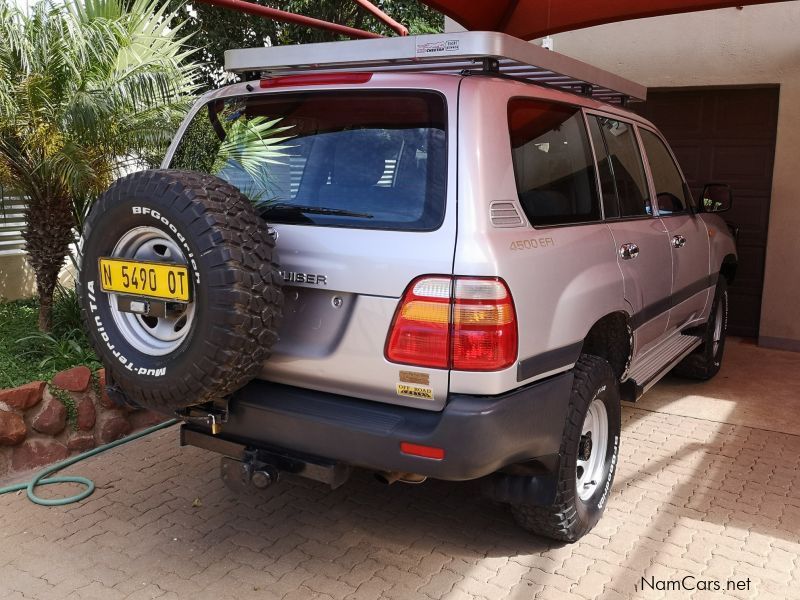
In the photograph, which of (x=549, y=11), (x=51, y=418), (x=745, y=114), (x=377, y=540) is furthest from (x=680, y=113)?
(x=51, y=418)

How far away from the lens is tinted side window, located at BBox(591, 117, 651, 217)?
3.98 metres

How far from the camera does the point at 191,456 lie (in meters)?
4.46

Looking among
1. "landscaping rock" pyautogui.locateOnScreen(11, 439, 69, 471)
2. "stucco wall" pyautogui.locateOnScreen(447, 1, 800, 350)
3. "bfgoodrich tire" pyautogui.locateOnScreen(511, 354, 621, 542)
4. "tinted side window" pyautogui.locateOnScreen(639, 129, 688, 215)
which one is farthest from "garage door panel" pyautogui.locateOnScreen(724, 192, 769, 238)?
"landscaping rock" pyautogui.locateOnScreen(11, 439, 69, 471)

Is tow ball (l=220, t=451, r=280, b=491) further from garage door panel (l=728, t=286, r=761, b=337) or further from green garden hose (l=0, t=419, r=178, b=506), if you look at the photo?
garage door panel (l=728, t=286, r=761, b=337)

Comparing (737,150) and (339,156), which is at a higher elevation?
(737,150)

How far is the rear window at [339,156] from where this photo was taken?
286cm

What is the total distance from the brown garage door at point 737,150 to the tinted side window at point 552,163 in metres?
4.44

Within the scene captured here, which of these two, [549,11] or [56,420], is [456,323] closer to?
[56,420]

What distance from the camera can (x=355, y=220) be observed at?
2924mm

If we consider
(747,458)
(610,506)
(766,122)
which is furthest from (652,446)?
(766,122)

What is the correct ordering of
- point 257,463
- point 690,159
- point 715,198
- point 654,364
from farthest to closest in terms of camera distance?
1. point 690,159
2. point 715,198
3. point 654,364
4. point 257,463

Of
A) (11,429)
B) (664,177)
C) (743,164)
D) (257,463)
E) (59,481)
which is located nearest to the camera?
(257,463)

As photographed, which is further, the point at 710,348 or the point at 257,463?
the point at 710,348

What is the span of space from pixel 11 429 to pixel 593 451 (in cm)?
319
